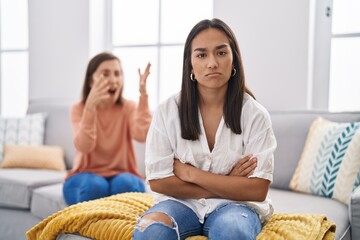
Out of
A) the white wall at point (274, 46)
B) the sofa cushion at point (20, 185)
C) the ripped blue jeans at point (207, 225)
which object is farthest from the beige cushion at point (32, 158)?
the ripped blue jeans at point (207, 225)

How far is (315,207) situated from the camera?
1883mm

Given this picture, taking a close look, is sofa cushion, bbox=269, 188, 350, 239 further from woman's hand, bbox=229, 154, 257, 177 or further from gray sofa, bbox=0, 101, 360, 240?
woman's hand, bbox=229, 154, 257, 177

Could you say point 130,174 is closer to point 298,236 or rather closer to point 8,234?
point 8,234

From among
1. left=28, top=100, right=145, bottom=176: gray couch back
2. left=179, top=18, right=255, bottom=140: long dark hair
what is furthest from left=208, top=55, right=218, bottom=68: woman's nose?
left=28, top=100, right=145, bottom=176: gray couch back

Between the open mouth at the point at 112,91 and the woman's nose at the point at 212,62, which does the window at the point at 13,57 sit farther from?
the woman's nose at the point at 212,62

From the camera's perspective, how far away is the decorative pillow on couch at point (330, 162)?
78.5 inches

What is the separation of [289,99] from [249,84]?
0.28 m

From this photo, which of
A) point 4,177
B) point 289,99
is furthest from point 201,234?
point 4,177

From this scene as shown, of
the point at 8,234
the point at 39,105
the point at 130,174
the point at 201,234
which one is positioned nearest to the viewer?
the point at 201,234

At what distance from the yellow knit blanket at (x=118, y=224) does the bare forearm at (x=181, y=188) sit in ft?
0.52

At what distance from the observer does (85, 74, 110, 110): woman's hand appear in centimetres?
224

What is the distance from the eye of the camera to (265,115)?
1.53 meters

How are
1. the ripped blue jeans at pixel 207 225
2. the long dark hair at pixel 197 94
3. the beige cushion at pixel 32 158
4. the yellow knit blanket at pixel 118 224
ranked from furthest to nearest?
the beige cushion at pixel 32 158, the long dark hair at pixel 197 94, the yellow knit blanket at pixel 118 224, the ripped blue jeans at pixel 207 225

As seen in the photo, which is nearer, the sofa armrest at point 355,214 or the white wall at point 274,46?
the sofa armrest at point 355,214
